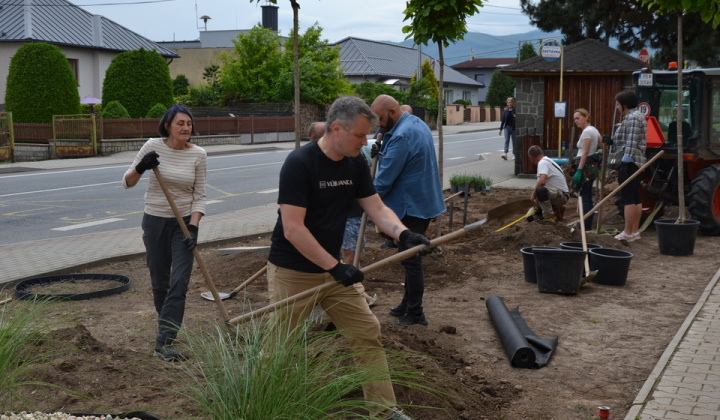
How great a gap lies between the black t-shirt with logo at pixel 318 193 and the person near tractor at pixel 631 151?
6.76 metres

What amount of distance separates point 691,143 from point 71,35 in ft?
120

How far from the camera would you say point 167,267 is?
5723 mm

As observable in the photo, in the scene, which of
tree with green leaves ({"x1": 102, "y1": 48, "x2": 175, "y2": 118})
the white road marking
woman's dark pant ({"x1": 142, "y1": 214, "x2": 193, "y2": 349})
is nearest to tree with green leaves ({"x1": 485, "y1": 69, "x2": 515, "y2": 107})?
tree with green leaves ({"x1": 102, "y1": 48, "x2": 175, "y2": 118})

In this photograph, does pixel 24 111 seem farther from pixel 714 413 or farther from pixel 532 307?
pixel 714 413

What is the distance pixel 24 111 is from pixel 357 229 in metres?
24.1

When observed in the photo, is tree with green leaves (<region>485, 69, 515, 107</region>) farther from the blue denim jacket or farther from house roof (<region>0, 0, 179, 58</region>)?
the blue denim jacket

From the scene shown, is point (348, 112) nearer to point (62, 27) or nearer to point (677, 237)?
point (677, 237)

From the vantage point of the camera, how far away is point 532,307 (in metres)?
7.12

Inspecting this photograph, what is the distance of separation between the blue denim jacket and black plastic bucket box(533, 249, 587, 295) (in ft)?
5.25

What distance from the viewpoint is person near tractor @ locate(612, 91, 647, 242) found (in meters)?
10.1

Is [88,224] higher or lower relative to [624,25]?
lower

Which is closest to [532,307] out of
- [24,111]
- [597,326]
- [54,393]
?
[597,326]

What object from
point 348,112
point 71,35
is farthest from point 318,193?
point 71,35

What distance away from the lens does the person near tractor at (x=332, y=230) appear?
395 centimetres
